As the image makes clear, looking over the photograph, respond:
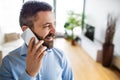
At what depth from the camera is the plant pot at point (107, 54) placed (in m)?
3.97

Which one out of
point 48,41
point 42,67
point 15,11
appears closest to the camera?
point 48,41

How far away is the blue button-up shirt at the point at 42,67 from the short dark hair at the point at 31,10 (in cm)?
13

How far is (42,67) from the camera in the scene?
0.95 m

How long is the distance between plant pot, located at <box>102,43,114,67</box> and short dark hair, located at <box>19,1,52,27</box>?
3.31 metres

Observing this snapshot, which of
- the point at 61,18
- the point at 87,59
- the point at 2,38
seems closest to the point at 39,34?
the point at 87,59

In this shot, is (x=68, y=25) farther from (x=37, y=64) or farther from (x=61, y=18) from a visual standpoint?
(x=37, y=64)

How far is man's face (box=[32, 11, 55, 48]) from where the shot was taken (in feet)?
2.71

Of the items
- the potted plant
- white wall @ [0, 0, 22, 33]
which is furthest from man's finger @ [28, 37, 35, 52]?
the potted plant

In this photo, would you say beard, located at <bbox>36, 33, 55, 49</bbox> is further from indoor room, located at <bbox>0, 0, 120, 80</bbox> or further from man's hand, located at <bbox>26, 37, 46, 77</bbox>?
indoor room, located at <bbox>0, 0, 120, 80</bbox>

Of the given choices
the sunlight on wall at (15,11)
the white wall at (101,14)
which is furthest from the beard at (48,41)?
the sunlight on wall at (15,11)

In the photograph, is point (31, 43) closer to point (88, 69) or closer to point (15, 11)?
point (88, 69)

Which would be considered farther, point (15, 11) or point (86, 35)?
point (15, 11)

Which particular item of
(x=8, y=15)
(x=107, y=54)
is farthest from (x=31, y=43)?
(x=8, y=15)

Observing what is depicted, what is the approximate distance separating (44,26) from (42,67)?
0.23 m
